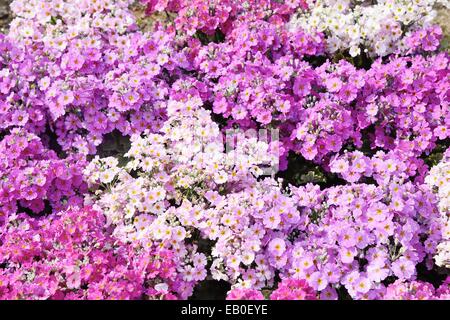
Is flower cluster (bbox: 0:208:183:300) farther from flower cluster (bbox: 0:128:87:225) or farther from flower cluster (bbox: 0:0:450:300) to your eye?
flower cluster (bbox: 0:128:87:225)

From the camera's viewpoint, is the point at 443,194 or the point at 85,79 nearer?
the point at 443,194

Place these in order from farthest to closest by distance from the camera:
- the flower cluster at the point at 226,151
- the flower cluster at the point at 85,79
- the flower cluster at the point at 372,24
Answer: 1. the flower cluster at the point at 372,24
2. the flower cluster at the point at 85,79
3. the flower cluster at the point at 226,151

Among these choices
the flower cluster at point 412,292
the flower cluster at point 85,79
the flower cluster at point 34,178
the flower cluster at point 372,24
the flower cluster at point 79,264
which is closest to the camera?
the flower cluster at point 412,292

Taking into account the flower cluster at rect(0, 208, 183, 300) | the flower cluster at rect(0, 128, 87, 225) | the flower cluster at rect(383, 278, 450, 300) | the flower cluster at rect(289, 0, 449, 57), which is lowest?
the flower cluster at rect(383, 278, 450, 300)

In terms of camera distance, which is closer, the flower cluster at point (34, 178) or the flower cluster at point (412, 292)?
the flower cluster at point (412, 292)

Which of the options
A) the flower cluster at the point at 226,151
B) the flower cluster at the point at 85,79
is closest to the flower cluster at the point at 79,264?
the flower cluster at the point at 226,151

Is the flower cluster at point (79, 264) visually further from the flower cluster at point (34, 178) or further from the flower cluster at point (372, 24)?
the flower cluster at point (372, 24)

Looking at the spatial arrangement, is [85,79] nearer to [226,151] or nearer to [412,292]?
[226,151]

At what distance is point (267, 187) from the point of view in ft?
17.3

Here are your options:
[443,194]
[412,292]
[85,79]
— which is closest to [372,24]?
[443,194]

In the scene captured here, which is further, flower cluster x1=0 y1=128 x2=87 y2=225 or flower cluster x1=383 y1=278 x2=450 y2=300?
flower cluster x1=0 y1=128 x2=87 y2=225

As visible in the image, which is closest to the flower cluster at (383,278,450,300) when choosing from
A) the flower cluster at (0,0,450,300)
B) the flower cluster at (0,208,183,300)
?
the flower cluster at (0,0,450,300)

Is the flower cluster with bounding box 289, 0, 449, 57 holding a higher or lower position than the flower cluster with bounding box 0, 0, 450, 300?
higher
